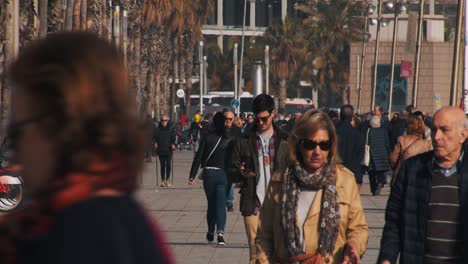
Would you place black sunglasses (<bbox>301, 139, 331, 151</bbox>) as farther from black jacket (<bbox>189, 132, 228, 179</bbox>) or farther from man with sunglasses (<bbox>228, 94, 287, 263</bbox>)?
black jacket (<bbox>189, 132, 228, 179</bbox>)

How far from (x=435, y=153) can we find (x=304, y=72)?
89.0 metres

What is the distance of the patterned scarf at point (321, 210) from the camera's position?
20.1ft

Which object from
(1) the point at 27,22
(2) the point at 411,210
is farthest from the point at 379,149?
(2) the point at 411,210

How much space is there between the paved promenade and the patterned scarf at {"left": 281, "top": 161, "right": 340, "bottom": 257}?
6.46m

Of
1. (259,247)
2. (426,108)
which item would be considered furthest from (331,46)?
(259,247)

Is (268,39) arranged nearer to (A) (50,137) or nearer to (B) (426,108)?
(B) (426,108)

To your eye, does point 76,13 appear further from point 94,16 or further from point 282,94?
point 282,94

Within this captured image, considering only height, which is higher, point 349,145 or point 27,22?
point 27,22

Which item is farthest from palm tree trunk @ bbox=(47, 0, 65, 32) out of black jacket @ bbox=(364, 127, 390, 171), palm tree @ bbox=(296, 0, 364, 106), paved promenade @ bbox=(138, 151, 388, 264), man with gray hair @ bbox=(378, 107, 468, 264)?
palm tree @ bbox=(296, 0, 364, 106)

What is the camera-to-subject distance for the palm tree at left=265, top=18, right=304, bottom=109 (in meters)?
93.4

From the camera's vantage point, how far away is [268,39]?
94.1 m

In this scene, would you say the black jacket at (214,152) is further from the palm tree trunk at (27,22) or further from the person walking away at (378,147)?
the palm tree trunk at (27,22)

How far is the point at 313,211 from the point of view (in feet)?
20.4

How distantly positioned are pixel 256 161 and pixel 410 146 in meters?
5.47
